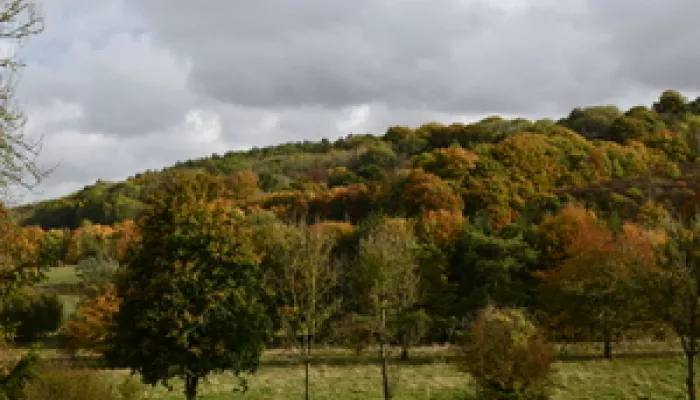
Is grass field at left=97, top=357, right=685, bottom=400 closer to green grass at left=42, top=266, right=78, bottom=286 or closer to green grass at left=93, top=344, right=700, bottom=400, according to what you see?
Answer: green grass at left=93, top=344, right=700, bottom=400

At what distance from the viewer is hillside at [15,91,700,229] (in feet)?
207

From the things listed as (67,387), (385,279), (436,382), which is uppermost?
(385,279)

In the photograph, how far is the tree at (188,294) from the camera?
17.1 m

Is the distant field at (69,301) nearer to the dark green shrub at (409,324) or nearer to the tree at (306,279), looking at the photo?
the dark green shrub at (409,324)

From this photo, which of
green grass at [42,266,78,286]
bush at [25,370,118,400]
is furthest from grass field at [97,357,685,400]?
green grass at [42,266,78,286]

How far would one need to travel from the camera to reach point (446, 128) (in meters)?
120

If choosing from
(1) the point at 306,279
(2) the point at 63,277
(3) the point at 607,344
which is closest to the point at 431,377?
(1) the point at 306,279

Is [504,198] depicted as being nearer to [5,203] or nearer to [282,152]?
[5,203]

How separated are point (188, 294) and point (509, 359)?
1003 centimetres

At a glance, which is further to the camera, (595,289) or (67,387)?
(595,289)

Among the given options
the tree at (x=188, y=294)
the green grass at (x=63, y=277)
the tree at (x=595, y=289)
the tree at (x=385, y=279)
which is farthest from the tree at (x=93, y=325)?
the green grass at (x=63, y=277)

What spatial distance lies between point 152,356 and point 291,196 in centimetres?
6141

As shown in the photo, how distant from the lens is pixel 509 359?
1941 centimetres

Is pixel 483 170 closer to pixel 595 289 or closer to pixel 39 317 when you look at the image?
pixel 595 289
